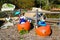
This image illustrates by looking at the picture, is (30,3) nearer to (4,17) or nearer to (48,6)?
(48,6)

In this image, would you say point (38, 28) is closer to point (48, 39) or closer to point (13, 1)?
Answer: point (48, 39)

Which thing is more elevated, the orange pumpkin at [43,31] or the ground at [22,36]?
the orange pumpkin at [43,31]

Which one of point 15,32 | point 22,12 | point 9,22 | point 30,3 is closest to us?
point 15,32

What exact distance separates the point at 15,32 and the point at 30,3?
349cm

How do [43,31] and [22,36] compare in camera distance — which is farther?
[22,36]

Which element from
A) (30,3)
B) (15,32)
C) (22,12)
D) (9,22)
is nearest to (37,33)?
(15,32)

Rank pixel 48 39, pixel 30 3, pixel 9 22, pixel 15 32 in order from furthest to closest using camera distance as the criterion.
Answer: pixel 30 3, pixel 9 22, pixel 15 32, pixel 48 39

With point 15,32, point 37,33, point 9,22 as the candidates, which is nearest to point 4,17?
point 9,22

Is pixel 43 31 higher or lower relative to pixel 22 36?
higher

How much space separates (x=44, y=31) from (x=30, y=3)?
401 cm

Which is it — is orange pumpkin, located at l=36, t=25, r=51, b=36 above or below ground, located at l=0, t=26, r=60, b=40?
above

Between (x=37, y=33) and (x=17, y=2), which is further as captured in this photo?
(x=17, y=2)

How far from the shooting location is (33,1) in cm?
1377

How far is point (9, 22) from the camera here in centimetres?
1155
